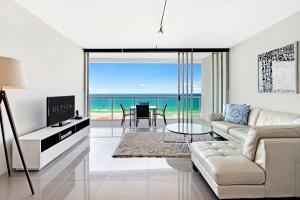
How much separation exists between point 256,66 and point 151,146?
2.84 m

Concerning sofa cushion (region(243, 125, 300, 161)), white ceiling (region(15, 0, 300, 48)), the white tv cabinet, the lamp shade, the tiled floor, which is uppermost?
white ceiling (region(15, 0, 300, 48))

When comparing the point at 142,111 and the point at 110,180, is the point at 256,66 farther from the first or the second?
the point at 110,180

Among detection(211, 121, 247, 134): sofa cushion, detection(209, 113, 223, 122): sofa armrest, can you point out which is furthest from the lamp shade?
detection(209, 113, 223, 122): sofa armrest

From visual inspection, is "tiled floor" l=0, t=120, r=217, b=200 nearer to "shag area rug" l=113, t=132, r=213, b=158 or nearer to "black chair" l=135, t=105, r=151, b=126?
"shag area rug" l=113, t=132, r=213, b=158

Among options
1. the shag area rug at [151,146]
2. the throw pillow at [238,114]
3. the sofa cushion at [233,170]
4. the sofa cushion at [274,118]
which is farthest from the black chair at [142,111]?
the sofa cushion at [233,170]

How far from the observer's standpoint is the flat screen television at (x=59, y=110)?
3607 mm

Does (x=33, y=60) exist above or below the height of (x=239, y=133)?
above

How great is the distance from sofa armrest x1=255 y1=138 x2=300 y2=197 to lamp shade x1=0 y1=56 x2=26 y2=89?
2.47 m

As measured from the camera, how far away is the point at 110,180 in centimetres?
267

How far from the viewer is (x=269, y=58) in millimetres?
4086

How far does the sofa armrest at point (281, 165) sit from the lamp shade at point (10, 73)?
8.12 ft

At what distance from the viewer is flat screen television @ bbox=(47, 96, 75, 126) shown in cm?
361

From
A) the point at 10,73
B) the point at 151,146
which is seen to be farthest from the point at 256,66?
the point at 10,73

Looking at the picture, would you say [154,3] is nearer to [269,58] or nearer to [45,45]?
[45,45]
